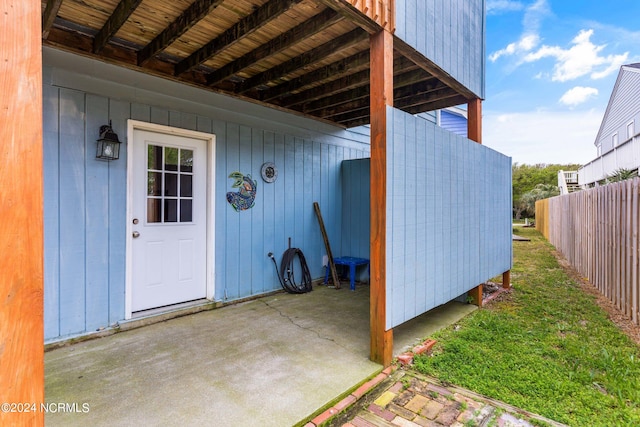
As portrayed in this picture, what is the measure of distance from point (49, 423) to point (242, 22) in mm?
2979

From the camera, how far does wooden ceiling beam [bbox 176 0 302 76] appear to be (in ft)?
7.85

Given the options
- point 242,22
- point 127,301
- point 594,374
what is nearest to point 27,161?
point 242,22

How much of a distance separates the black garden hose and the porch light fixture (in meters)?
2.18

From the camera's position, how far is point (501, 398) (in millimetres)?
2072

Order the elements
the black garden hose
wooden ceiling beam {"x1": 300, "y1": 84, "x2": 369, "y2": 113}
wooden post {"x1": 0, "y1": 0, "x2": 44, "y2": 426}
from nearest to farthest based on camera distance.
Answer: wooden post {"x1": 0, "y1": 0, "x2": 44, "y2": 426} < wooden ceiling beam {"x1": 300, "y1": 84, "x2": 369, "y2": 113} < the black garden hose

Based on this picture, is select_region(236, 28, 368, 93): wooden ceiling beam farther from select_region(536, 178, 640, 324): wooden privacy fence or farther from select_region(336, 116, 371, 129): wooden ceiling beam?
select_region(536, 178, 640, 324): wooden privacy fence

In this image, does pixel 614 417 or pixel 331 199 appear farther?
pixel 331 199

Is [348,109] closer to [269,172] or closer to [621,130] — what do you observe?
[269,172]

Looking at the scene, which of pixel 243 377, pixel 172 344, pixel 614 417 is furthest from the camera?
pixel 172 344

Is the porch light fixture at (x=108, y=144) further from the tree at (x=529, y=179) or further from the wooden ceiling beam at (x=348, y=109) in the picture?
the tree at (x=529, y=179)

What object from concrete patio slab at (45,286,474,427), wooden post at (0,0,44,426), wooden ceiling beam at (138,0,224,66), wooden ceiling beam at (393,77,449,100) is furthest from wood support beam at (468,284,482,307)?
wooden post at (0,0,44,426)

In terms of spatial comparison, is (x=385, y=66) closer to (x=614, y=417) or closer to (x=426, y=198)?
(x=426, y=198)

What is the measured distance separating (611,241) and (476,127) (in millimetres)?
2273

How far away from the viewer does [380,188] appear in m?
2.49
